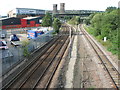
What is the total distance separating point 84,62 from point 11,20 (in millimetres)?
50278

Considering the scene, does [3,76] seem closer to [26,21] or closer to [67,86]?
[67,86]

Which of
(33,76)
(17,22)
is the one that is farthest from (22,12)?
(33,76)

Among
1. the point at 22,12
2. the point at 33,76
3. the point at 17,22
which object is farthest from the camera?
the point at 22,12

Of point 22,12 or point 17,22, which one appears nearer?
point 17,22

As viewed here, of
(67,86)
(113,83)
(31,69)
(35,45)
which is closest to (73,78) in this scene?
(67,86)

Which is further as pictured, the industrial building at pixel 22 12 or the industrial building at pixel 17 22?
the industrial building at pixel 22 12

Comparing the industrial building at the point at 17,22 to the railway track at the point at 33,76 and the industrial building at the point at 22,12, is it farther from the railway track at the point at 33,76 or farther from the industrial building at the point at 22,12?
the railway track at the point at 33,76

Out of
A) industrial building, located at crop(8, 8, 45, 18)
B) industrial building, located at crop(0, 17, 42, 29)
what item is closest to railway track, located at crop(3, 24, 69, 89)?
industrial building, located at crop(0, 17, 42, 29)

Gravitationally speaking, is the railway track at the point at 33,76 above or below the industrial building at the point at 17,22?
below

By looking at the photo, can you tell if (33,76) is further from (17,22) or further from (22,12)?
(22,12)

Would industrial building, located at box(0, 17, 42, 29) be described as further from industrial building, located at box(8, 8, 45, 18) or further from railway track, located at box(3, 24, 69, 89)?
railway track, located at box(3, 24, 69, 89)

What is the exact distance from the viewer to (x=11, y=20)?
5847 centimetres

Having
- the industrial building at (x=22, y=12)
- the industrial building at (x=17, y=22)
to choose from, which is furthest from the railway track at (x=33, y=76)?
the industrial building at (x=22, y=12)

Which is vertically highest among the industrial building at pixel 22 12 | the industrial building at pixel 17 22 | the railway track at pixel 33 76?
the industrial building at pixel 22 12
